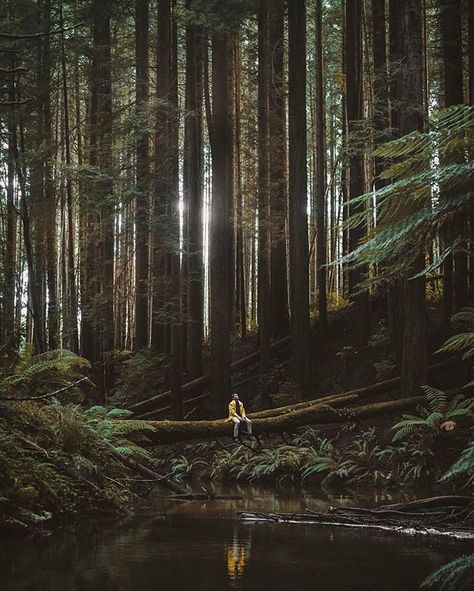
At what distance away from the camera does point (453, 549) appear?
5.96m

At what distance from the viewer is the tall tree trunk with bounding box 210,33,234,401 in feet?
58.4

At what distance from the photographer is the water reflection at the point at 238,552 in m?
5.29

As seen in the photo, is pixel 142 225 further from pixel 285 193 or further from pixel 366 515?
pixel 366 515

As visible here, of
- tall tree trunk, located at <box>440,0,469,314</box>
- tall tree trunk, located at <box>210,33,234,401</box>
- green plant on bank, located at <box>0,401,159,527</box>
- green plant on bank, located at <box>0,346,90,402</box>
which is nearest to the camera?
green plant on bank, located at <box>0,401,159,527</box>

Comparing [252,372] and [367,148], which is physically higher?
[367,148]

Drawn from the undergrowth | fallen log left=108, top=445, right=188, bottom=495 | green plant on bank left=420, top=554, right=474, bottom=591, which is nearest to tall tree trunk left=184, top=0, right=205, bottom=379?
fallen log left=108, top=445, right=188, bottom=495

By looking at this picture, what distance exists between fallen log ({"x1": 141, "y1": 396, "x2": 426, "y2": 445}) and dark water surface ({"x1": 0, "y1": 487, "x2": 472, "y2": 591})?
4763 millimetres

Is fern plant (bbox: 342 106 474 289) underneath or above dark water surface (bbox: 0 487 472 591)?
A: above

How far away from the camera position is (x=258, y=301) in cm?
1828

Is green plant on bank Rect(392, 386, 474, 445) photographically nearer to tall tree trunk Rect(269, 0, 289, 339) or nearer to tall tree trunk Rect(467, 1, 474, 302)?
tall tree trunk Rect(467, 1, 474, 302)

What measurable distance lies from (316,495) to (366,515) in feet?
10.9

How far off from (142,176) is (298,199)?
172 inches

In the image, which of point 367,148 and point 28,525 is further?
point 367,148

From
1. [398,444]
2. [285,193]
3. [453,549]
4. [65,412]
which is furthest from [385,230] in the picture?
[285,193]
